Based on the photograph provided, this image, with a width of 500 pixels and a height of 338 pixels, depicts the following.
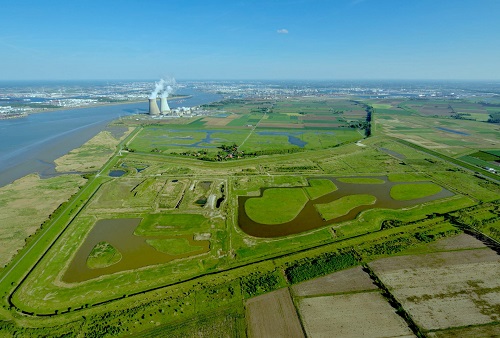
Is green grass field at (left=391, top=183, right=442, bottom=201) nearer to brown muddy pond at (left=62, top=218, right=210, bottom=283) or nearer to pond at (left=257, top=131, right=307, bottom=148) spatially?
pond at (left=257, top=131, right=307, bottom=148)

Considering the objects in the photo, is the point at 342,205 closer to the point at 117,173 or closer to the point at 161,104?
the point at 117,173

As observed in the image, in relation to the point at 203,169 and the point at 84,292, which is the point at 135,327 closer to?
the point at 84,292

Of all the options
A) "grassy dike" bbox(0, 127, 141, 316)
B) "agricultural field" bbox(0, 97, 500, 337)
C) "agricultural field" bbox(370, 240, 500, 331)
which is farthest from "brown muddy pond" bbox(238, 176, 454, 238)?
"grassy dike" bbox(0, 127, 141, 316)

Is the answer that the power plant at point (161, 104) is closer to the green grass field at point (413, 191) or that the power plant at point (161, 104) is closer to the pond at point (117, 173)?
the pond at point (117, 173)

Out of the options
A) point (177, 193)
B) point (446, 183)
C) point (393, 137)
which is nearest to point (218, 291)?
point (177, 193)

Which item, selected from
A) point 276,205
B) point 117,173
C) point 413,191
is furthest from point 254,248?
point 117,173

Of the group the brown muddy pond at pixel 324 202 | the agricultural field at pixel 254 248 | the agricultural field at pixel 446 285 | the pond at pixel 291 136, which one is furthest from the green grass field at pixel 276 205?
the pond at pixel 291 136
